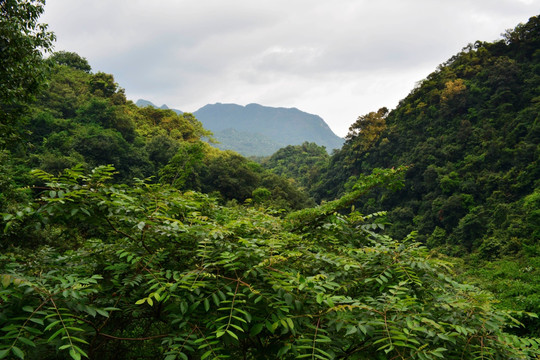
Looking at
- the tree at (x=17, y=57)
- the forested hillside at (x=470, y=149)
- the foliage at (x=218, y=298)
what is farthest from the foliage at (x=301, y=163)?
the foliage at (x=218, y=298)

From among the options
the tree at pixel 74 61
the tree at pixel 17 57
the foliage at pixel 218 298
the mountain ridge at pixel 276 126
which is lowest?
the foliage at pixel 218 298

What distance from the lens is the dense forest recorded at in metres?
1.19

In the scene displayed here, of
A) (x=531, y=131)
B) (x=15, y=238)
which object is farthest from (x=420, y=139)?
(x=15, y=238)

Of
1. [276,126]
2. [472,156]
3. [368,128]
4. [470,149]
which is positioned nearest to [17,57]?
[472,156]

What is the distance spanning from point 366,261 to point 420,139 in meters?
28.9

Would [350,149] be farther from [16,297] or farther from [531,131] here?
[16,297]

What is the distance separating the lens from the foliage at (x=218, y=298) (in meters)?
1.11

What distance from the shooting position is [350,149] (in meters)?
34.2

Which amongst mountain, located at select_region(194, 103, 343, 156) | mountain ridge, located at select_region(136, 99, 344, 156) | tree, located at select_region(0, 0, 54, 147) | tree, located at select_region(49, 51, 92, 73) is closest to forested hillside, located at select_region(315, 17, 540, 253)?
tree, located at select_region(0, 0, 54, 147)

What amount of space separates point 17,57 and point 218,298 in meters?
5.30

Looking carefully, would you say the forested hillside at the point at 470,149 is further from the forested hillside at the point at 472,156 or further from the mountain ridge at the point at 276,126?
the mountain ridge at the point at 276,126

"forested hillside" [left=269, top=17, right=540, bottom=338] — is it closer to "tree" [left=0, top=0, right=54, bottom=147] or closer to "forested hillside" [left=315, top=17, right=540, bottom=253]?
"forested hillside" [left=315, top=17, right=540, bottom=253]

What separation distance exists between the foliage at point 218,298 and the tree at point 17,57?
3.87 metres

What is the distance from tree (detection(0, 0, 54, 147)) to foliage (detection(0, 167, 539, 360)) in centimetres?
387
